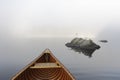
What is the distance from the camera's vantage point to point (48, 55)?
2672cm

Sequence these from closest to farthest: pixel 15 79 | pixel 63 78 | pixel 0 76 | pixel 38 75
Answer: pixel 15 79
pixel 63 78
pixel 38 75
pixel 0 76

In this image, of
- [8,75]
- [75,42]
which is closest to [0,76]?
[8,75]

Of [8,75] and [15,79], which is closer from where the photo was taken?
[15,79]

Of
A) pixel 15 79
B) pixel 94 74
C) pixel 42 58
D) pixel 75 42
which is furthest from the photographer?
pixel 75 42

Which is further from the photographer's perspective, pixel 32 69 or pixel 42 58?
pixel 42 58

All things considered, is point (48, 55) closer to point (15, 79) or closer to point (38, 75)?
point (38, 75)

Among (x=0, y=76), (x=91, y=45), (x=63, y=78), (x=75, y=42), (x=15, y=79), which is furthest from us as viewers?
(x=75, y=42)

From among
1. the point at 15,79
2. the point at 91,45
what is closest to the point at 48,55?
the point at 15,79

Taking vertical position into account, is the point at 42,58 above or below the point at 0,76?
above

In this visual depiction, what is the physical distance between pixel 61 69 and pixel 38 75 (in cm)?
205

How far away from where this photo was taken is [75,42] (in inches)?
4941

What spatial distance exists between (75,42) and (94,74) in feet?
285

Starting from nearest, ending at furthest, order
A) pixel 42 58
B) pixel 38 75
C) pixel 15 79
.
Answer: pixel 15 79
pixel 38 75
pixel 42 58

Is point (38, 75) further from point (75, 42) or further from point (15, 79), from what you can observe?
point (75, 42)
